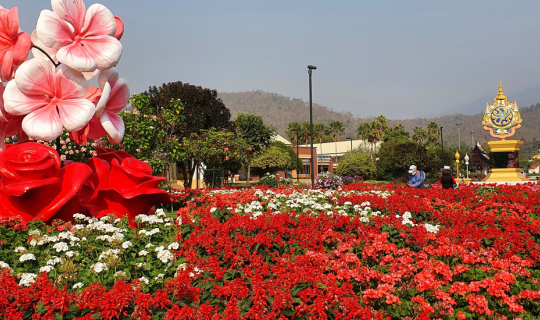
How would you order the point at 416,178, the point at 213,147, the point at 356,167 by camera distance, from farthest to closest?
the point at 356,167, the point at 213,147, the point at 416,178

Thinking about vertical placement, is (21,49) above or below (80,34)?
below

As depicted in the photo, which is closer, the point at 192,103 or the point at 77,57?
the point at 77,57

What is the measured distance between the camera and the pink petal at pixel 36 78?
6.78 metres

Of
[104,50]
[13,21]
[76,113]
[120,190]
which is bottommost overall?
[120,190]

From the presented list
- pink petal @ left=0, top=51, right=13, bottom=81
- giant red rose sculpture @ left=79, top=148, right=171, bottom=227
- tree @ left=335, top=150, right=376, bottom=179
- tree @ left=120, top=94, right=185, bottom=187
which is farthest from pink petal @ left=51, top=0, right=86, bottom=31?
tree @ left=335, top=150, right=376, bottom=179

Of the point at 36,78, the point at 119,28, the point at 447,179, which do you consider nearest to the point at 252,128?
the point at 447,179

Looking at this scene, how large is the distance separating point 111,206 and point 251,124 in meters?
36.0

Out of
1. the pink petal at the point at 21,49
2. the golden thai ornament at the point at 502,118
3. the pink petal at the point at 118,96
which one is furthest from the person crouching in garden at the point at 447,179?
the golden thai ornament at the point at 502,118

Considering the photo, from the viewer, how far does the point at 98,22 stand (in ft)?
24.8

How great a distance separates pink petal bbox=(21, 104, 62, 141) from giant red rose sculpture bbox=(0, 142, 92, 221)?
221 mm

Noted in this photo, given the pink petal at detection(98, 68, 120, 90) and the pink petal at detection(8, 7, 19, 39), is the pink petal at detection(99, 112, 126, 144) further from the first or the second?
the pink petal at detection(8, 7, 19, 39)

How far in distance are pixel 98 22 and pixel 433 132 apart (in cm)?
7925

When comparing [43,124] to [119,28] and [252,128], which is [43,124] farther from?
[252,128]

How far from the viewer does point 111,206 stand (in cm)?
750
